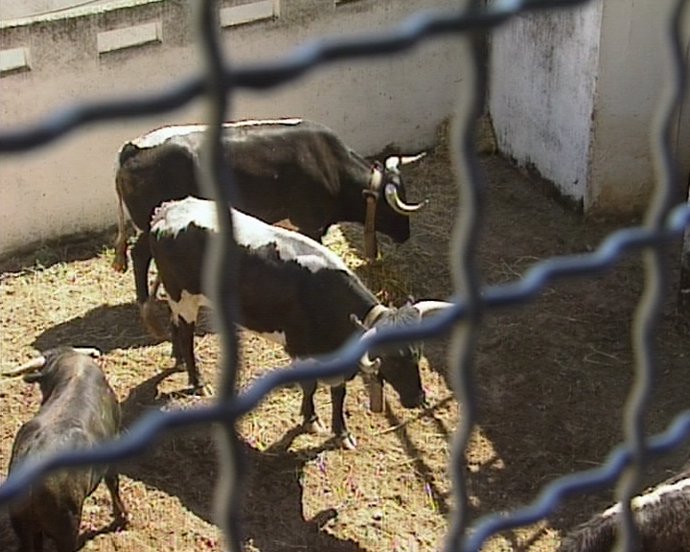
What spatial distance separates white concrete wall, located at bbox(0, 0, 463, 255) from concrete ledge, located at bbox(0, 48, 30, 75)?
18 mm

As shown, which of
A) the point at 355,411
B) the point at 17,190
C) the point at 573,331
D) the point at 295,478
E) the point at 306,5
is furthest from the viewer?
the point at 306,5

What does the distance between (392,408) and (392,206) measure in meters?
1.60

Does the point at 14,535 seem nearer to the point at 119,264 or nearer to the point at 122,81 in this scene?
the point at 119,264

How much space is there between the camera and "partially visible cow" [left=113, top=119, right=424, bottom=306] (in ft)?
23.9

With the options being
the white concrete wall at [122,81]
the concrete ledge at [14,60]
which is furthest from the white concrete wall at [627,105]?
the concrete ledge at [14,60]

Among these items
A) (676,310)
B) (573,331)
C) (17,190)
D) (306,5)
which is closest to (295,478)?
(573,331)

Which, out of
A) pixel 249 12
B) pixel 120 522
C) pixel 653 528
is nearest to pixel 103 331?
pixel 120 522

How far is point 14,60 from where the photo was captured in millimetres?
7988

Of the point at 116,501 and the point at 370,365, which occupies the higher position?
the point at 370,365

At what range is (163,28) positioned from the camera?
8.35 m

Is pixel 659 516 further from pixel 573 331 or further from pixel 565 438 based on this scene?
pixel 573 331

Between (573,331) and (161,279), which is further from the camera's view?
(573,331)

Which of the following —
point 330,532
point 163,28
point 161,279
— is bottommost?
point 330,532

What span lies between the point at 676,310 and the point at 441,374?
1416mm
